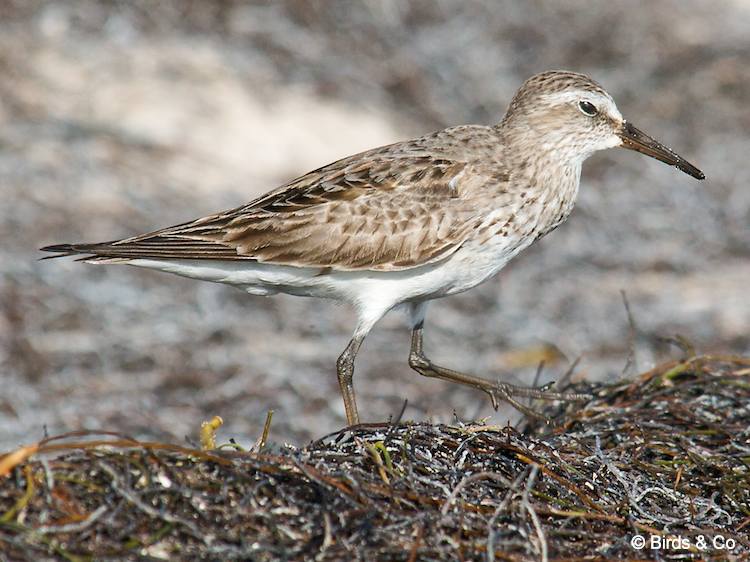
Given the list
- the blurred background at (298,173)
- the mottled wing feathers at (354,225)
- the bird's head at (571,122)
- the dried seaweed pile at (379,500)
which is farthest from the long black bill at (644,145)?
the dried seaweed pile at (379,500)

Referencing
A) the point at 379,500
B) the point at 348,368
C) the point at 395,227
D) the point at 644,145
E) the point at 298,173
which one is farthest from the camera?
the point at 298,173

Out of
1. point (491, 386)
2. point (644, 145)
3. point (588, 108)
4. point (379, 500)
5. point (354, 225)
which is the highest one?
point (588, 108)

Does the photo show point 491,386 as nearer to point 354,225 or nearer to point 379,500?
point 354,225

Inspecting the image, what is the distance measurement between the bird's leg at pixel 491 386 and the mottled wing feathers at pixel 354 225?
775mm

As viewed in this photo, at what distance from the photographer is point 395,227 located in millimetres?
5609

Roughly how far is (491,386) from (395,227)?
1.01 metres

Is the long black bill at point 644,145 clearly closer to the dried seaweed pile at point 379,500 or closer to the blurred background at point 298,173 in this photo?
the blurred background at point 298,173

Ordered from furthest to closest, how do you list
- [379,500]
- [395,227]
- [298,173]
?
[298,173]
[395,227]
[379,500]

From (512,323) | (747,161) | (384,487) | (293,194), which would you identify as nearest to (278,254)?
(293,194)

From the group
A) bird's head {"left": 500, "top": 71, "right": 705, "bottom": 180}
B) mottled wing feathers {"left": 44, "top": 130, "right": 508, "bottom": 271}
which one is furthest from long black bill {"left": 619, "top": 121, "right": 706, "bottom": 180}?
mottled wing feathers {"left": 44, "top": 130, "right": 508, "bottom": 271}

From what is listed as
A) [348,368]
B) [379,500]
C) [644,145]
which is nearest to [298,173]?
[348,368]

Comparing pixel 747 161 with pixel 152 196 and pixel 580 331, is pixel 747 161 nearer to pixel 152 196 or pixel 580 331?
pixel 580 331

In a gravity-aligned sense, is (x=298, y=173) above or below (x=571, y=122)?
above

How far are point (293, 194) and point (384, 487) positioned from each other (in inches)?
83.9
